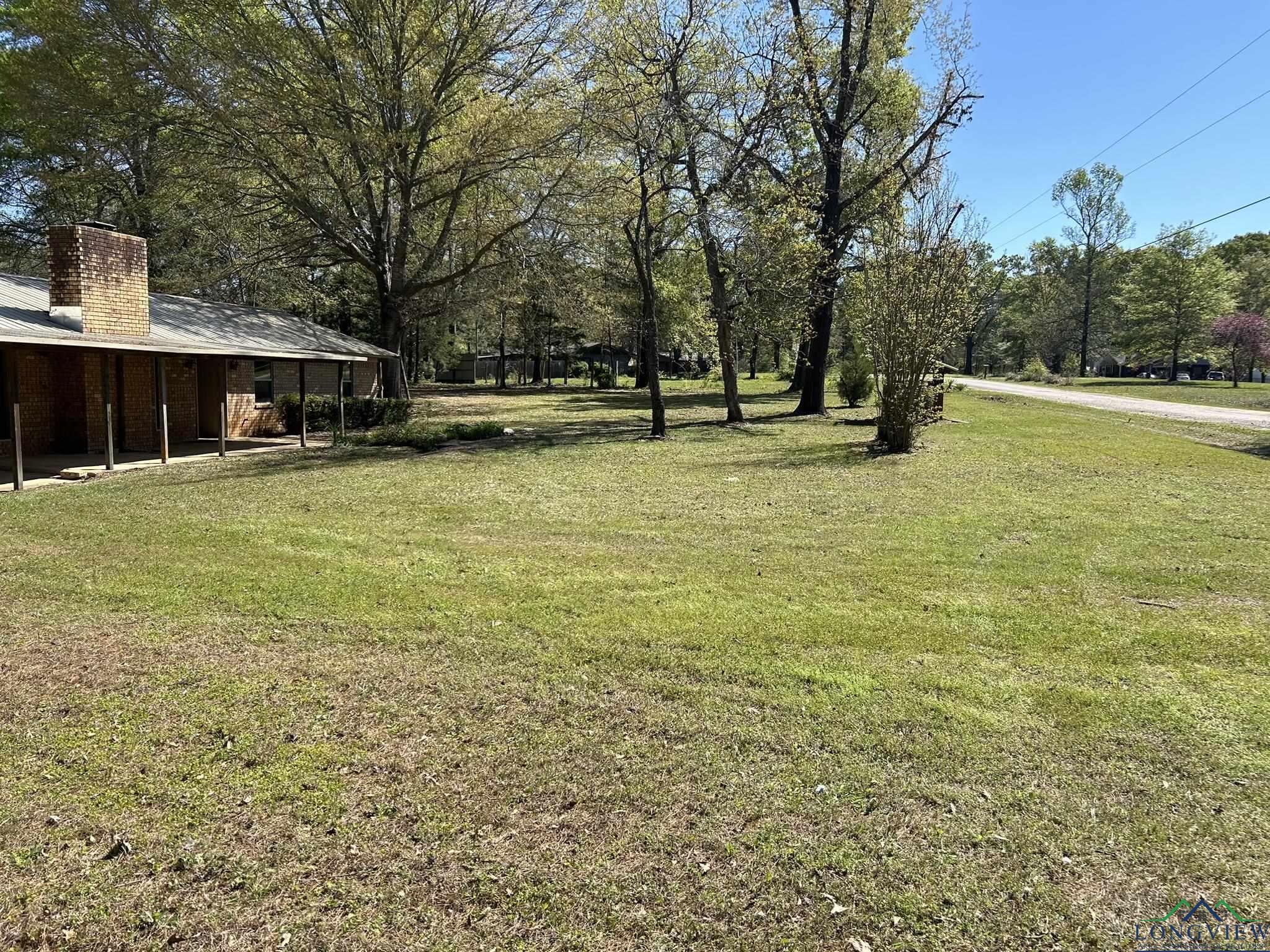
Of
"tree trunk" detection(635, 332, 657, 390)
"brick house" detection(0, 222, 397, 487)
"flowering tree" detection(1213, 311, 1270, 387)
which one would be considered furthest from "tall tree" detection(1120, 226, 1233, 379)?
"brick house" detection(0, 222, 397, 487)

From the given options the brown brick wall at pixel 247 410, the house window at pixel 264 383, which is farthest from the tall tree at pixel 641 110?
the house window at pixel 264 383

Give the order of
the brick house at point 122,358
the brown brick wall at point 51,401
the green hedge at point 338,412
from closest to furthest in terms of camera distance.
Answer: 1. the brick house at point 122,358
2. the brown brick wall at point 51,401
3. the green hedge at point 338,412

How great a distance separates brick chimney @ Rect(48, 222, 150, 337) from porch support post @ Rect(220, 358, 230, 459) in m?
2.06

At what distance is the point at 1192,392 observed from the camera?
3769 centimetres

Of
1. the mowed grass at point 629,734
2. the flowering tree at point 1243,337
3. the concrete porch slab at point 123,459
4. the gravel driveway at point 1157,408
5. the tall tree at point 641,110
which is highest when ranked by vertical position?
Answer: the tall tree at point 641,110

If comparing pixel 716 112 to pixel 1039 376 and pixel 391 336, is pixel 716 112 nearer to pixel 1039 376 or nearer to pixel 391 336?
pixel 391 336

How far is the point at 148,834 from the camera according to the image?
2906 millimetres

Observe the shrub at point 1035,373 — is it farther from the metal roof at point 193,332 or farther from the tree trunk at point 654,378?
the metal roof at point 193,332

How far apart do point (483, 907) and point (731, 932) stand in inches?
32.9

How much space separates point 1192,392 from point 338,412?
131 ft

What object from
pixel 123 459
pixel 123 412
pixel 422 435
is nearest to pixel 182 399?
pixel 123 412

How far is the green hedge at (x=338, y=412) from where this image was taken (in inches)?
773

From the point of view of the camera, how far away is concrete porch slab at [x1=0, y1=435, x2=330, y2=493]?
37.9 ft

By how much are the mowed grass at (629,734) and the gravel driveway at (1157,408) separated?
708 inches
